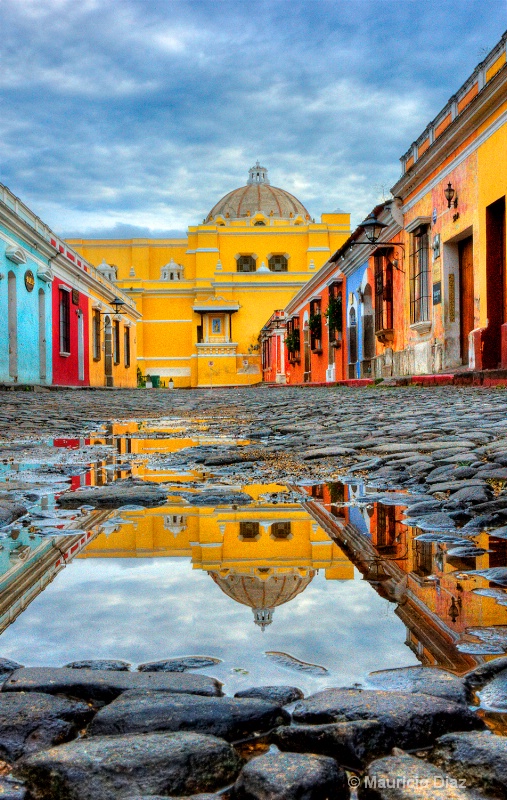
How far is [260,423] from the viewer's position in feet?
22.6

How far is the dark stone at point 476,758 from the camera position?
2.52 ft

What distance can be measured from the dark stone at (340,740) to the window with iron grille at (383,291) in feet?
52.1

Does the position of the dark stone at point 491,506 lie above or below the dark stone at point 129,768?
above

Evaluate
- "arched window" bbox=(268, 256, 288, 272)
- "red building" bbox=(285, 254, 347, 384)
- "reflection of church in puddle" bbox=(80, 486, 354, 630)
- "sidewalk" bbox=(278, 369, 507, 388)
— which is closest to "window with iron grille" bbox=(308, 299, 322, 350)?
"red building" bbox=(285, 254, 347, 384)

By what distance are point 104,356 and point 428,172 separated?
56.5ft

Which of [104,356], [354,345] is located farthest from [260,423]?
[104,356]

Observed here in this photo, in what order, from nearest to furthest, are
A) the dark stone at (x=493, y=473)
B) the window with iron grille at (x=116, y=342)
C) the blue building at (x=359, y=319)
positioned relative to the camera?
the dark stone at (x=493, y=473) < the blue building at (x=359, y=319) < the window with iron grille at (x=116, y=342)

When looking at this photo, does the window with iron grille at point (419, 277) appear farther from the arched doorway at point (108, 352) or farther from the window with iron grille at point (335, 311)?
the arched doorway at point (108, 352)

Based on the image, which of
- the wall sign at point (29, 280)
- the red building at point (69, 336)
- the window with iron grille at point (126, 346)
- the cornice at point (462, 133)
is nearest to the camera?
the cornice at point (462, 133)

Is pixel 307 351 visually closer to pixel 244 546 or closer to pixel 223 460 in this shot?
pixel 223 460

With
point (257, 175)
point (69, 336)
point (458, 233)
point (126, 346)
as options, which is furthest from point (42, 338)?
point (257, 175)

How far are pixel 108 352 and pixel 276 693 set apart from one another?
28482 mm

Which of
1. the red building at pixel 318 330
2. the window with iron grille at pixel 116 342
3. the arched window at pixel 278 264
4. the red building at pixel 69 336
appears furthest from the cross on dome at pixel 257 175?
A: the red building at pixel 69 336

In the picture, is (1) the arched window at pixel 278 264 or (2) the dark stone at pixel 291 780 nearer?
(2) the dark stone at pixel 291 780
